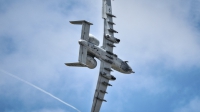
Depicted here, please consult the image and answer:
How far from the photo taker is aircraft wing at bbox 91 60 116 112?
303ft

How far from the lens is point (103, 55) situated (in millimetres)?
91125

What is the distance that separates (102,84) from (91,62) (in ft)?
21.2

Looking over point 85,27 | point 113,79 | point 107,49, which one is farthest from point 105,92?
point 85,27

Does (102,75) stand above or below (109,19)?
below

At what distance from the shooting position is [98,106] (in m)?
93.6

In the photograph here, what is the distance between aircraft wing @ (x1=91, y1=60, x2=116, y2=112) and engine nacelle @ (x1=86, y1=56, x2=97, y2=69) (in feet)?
7.39

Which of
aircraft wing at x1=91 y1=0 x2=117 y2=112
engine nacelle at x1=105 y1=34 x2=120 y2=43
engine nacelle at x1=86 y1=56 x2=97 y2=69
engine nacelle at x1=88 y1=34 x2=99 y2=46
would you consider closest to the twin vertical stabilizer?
engine nacelle at x1=88 y1=34 x2=99 y2=46

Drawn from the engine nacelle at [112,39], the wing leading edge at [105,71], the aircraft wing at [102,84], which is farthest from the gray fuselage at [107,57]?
the engine nacelle at [112,39]

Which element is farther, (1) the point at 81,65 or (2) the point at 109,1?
(2) the point at 109,1

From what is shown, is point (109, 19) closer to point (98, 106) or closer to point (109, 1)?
point (109, 1)

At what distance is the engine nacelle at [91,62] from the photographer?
89.6 meters

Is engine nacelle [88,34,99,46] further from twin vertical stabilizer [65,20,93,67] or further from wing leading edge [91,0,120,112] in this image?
wing leading edge [91,0,120,112]

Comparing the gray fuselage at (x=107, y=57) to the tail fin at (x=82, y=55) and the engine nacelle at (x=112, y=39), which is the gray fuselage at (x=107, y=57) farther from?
the engine nacelle at (x=112, y=39)

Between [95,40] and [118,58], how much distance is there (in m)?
7.36
